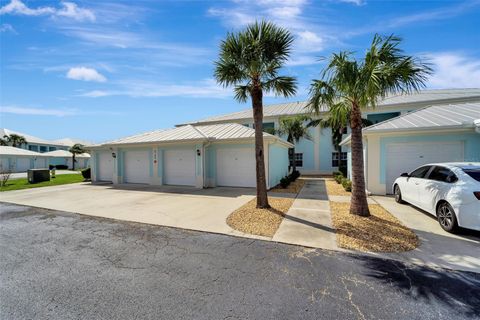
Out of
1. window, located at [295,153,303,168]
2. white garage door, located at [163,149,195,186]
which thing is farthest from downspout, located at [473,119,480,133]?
window, located at [295,153,303,168]

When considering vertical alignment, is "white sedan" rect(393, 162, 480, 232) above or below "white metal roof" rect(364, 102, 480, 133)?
below

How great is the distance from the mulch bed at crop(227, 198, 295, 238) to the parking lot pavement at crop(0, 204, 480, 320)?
749 mm

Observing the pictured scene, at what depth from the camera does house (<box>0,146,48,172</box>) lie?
3004cm

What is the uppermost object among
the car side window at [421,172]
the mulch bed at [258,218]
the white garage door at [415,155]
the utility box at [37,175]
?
the white garage door at [415,155]

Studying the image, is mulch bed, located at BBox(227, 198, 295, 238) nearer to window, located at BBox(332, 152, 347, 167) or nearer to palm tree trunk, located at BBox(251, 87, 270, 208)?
palm tree trunk, located at BBox(251, 87, 270, 208)

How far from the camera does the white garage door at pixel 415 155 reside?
30.6 feet

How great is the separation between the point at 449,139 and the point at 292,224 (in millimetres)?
8624

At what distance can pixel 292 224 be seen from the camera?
6.22 metres

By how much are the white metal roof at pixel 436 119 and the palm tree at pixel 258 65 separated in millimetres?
5471

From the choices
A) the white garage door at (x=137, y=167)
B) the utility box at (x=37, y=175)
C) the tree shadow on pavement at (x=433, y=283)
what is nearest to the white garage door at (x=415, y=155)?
the tree shadow on pavement at (x=433, y=283)

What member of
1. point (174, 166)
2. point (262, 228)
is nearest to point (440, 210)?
point (262, 228)

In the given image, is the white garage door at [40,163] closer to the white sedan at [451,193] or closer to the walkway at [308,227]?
the walkway at [308,227]

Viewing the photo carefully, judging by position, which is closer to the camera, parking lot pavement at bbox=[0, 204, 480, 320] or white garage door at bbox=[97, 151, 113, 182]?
parking lot pavement at bbox=[0, 204, 480, 320]

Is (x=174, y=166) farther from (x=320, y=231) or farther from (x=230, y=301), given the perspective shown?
(x=230, y=301)
